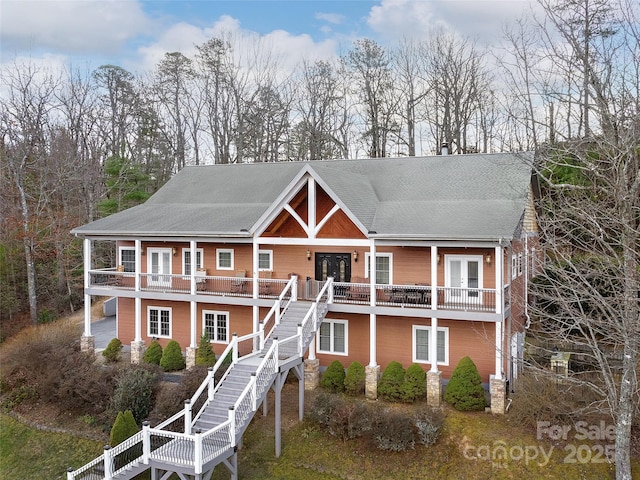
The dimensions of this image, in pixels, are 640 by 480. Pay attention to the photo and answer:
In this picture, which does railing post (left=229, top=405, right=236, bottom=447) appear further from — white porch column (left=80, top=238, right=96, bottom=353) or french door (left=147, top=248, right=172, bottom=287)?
white porch column (left=80, top=238, right=96, bottom=353)

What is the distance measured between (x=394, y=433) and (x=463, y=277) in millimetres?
6881

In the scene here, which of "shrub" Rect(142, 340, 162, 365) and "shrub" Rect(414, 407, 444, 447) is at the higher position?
"shrub" Rect(142, 340, 162, 365)

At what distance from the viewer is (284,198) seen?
20.4 meters

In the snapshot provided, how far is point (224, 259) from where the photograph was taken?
23938 millimetres

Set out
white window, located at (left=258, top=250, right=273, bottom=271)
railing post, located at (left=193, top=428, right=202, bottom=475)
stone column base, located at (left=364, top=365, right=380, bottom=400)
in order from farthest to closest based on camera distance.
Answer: white window, located at (left=258, top=250, right=273, bottom=271)
stone column base, located at (left=364, top=365, right=380, bottom=400)
railing post, located at (left=193, top=428, right=202, bottom=475)

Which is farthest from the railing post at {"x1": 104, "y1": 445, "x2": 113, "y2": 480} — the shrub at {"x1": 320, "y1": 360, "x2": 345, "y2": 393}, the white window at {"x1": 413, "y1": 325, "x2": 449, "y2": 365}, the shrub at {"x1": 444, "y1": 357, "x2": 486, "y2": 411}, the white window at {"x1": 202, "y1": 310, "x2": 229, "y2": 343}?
the white window at {"x1": 413, "y1": 325, "x2": 449, "y2": 365}

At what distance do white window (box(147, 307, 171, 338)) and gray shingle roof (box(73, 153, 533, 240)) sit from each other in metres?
4.13

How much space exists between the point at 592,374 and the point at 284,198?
1310 cm

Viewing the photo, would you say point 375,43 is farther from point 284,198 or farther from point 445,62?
point 284,198

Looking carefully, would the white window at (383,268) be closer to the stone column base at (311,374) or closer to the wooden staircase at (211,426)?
the wooden staircase at (211,426)

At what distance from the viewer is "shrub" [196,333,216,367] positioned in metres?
21.2

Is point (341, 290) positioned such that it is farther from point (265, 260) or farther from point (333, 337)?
point (265, 260)

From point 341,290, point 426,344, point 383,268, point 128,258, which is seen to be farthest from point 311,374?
point 128,258

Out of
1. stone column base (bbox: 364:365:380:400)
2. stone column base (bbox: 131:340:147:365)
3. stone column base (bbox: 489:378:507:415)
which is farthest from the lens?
stone column base (bbox: 131:340:147:365)
